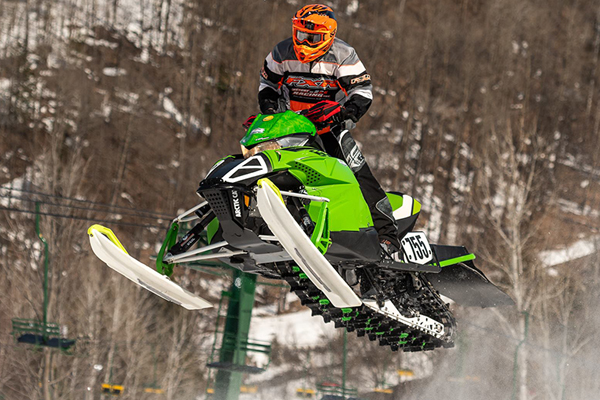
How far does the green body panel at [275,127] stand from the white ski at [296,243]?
31.6 inches

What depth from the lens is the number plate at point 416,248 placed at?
6809 millimetres

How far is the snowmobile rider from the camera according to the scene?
20.8ft

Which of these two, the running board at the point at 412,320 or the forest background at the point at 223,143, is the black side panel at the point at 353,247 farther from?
the forest background at the point at 223,143

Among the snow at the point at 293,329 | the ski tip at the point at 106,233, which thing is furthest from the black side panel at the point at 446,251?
the snow at the point at 293,329

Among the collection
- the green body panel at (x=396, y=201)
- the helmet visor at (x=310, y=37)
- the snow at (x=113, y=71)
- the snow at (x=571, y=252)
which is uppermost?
the snow at (x=113, y=71)

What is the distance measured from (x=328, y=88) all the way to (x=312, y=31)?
597 mm

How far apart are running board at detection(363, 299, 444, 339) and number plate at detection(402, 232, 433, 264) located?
1.54 ft

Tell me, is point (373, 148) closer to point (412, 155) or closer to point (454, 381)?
point (412, 155)

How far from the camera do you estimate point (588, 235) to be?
30281 mm

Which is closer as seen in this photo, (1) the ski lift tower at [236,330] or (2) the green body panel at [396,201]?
(2) the green body panel at [396,201]

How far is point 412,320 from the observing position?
714 cm

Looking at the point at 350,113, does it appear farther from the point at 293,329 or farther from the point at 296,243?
the point at 293,329

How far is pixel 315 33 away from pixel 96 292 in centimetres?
1995

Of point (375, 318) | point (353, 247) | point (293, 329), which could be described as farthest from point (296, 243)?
point (293, 329)
